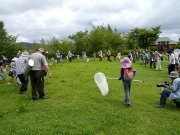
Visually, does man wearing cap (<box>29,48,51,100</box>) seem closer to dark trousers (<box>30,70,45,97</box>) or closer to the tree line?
dark trousers (<box>30,70,45,97</box>)

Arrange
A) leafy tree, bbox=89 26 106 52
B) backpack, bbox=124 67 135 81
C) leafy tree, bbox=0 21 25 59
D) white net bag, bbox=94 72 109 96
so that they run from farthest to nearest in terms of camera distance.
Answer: leafy tree, bbox=89 26 106 52
leafy tree, bbox=0 21 25 59
white net bag, bbox=94 72 109 96
backpack, bbox=124 67 135 81

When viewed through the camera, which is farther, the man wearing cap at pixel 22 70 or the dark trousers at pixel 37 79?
the man wearing cap at pixel 22 70

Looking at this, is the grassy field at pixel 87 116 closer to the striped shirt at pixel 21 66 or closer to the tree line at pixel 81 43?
the striped shirt at pixel 21 66

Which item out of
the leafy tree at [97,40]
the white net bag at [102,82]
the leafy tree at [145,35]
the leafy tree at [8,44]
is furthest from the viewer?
the leafy tree at [145,35]

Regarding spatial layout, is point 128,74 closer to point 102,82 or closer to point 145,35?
point 102,82

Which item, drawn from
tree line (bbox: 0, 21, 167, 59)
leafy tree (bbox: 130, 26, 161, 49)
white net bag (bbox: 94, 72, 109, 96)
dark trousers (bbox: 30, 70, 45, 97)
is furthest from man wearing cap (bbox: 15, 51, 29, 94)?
leafy tree (bbox: 130, 26, 161, 49)

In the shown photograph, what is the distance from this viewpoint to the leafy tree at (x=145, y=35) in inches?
2025

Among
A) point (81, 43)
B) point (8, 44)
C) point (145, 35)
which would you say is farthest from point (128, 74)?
point (145, 35)

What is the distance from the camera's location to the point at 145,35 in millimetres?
51812

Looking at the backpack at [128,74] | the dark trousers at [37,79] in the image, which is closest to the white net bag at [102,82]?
the backpack at [128,74]

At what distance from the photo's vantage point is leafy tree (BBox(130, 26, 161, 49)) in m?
51.4

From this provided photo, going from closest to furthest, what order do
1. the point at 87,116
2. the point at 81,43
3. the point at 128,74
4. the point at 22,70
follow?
the point at 87,116 < the point at 128,74 < the point at 22,70 < the point at 81,43

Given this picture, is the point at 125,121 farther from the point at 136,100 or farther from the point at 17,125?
the point at 17,125

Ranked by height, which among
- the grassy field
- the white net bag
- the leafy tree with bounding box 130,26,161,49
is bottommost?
the grassy field
